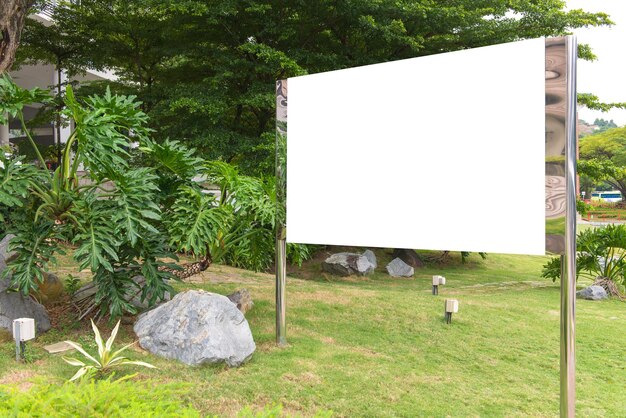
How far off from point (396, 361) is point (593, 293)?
616 centimetres

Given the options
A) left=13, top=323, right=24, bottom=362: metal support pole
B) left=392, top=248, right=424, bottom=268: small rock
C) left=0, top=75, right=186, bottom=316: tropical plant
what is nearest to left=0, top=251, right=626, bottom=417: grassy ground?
left=13, top=323, right=24, bottom=362: metal support pole

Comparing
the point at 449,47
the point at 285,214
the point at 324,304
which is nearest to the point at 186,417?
the point at 285,214

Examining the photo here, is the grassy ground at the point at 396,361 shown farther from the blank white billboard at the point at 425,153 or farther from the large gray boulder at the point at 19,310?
the blank white billboard at the point at 425,153

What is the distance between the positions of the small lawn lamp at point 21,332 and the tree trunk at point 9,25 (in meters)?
3.82

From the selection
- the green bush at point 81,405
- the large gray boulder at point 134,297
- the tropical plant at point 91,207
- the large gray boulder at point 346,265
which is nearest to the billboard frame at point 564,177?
the green bush at point 81,405

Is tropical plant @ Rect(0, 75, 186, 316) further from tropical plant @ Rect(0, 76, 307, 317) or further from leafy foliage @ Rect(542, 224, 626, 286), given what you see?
leafy foliage @ Rect(542, 224, 626, 286)

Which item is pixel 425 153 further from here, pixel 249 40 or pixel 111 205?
pixel 249 40

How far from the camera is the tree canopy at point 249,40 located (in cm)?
1047

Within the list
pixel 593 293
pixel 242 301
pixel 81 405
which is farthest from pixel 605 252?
pixel 81 405

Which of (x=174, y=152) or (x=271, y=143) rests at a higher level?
(x=271, y=143)

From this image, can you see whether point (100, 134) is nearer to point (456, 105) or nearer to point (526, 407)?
point (456, 105)

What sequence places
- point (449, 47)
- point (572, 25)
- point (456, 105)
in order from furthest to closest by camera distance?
1. point (449, 47)
2. point (572, 25)
3. point (456, 105)

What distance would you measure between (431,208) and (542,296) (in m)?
7.07

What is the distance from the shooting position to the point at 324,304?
22.2 ft
